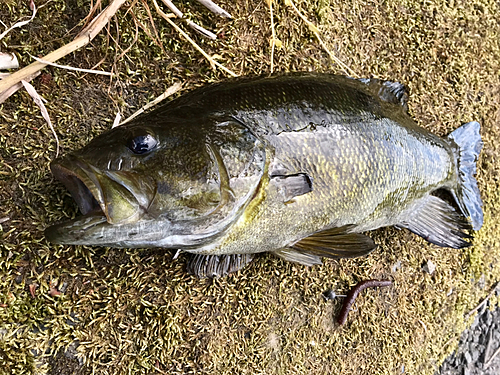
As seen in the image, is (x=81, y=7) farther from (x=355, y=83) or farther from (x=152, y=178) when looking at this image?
(x=355, y=83)

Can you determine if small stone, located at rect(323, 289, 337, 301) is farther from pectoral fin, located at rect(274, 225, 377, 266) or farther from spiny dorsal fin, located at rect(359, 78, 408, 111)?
spiny dorsal fin, located at rect(359, 78, 408, 111)

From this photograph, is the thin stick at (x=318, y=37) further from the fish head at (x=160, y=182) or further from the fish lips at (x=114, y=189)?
the fish lips at (x=114, y=189)

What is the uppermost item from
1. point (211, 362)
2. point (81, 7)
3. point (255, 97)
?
point (81, 7)

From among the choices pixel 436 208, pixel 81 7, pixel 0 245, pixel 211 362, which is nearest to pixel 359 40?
pixel 436 208

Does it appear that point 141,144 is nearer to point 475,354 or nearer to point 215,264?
point 215,264

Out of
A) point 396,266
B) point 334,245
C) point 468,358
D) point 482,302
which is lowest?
point 468,358

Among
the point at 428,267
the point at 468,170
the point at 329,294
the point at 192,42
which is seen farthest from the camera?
the point at 428,267

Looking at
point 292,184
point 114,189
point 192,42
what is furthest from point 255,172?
point 192,42
